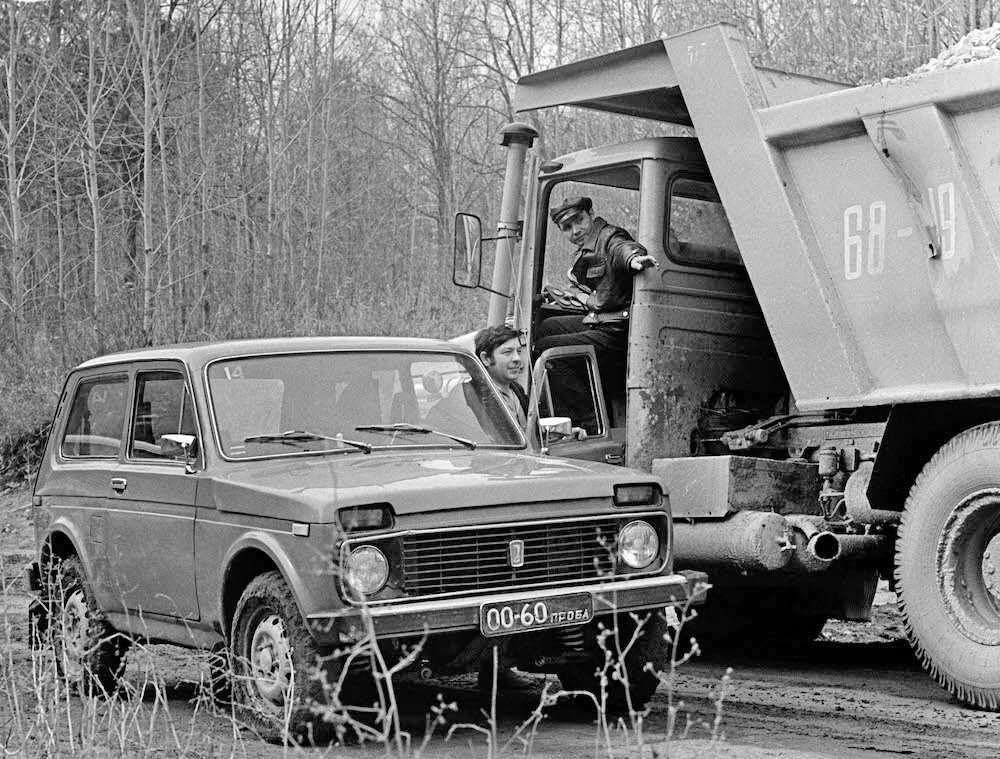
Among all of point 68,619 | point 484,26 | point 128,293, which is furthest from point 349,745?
point 484,26

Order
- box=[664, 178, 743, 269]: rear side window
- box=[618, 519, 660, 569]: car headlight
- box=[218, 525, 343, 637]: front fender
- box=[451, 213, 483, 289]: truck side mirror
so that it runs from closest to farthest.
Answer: box=[218, 525, 343, 637]: front fender, box=[618, 519, 660, 569]: car headlight, box=[664, 178, 743, 269]: rear side window, box=[451, 213, 483, 289]: truck side mirror

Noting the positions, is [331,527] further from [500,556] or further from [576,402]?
[576,402]

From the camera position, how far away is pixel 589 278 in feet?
28.4

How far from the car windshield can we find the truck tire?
1.91m

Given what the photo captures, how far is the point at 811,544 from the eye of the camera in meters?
7.25

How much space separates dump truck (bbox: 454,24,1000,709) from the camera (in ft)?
21.6

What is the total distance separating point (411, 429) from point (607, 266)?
2.13 metres

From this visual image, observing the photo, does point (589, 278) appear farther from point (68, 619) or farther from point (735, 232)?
point (68, 619)

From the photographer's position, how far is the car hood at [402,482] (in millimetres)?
5727

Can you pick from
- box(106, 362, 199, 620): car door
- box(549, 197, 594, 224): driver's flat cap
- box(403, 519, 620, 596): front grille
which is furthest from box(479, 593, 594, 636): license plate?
box(549, 197, 594, 224): driver's flat cap

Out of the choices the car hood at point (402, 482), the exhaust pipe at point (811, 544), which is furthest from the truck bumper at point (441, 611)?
the exhaust pipe at point (811, 544)

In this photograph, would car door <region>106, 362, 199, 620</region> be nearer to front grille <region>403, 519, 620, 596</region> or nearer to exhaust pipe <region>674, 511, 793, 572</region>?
front grille <region>403, 519, 620, 596</region>

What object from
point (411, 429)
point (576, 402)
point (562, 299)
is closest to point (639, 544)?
point (411, 429)

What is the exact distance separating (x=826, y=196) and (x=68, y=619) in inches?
162
